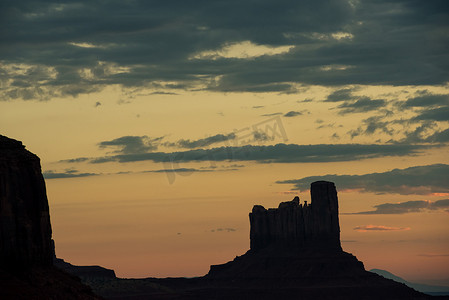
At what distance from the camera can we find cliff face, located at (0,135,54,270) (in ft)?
424

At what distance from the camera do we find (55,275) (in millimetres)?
132500

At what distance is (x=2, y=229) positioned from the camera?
423 feet

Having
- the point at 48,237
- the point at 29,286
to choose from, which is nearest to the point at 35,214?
the point at 48,237

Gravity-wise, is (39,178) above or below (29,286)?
above

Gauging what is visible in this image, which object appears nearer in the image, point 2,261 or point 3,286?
point 3,286

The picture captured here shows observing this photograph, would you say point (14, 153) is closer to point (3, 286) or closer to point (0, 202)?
point (0, 202)

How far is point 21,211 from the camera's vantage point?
132m

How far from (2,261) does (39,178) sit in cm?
1173

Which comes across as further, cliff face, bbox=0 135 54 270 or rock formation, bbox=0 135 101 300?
cliff face, bbox=0 135 54 270

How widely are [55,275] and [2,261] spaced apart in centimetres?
689

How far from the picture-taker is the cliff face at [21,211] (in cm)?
12938

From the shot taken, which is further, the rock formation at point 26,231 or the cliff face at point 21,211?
the cliff face at point 21,211

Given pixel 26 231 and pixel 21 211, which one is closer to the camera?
pixel 21 211

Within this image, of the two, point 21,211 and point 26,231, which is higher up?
point 21,211
